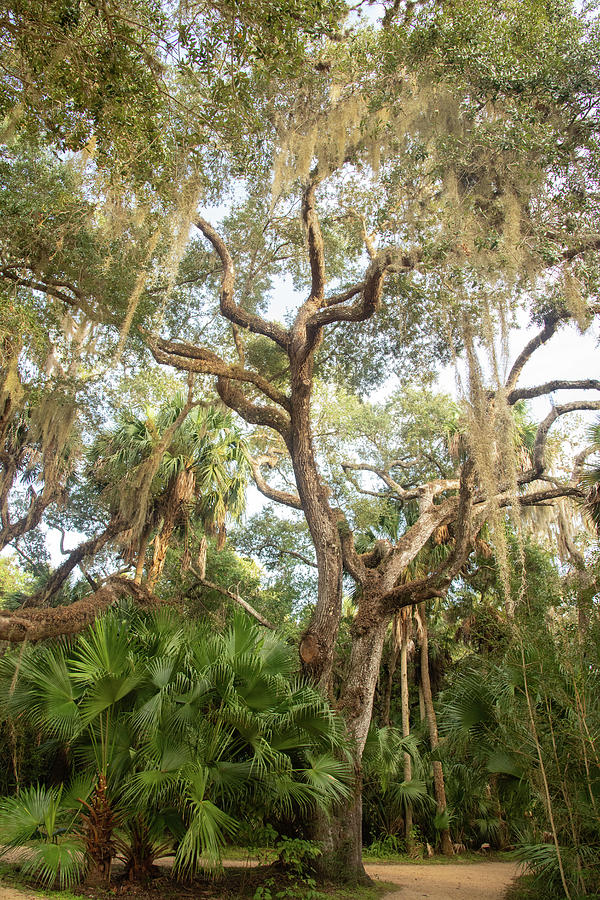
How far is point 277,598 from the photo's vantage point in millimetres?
13305

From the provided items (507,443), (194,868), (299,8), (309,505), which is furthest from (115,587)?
(299,8)

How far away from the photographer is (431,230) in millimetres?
6961

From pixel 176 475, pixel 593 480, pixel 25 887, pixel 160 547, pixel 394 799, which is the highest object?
pixel 176 475

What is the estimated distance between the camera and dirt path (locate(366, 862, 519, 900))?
6.52 m

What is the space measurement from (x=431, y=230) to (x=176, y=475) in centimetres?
600

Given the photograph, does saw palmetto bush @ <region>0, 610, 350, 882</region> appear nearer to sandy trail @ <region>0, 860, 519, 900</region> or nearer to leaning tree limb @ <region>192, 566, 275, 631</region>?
sandy trail @ <region>0, 860, 519, 900</region>

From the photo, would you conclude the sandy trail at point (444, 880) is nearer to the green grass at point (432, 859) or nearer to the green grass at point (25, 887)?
the green grass at point (25, 887)

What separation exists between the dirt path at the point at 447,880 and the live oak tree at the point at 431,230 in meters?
1.17

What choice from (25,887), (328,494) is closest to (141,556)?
(328,494)

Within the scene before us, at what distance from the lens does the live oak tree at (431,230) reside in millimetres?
5609

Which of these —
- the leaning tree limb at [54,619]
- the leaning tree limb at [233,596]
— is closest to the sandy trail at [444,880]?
the leaning tree limb at [54,619]

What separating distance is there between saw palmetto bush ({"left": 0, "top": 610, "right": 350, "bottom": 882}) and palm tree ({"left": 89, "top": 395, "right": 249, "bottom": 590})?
14.1 ft

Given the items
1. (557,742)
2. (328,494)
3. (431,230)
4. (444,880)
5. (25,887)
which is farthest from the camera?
(444,880)

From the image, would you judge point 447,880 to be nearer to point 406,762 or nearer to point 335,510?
point 406,762
